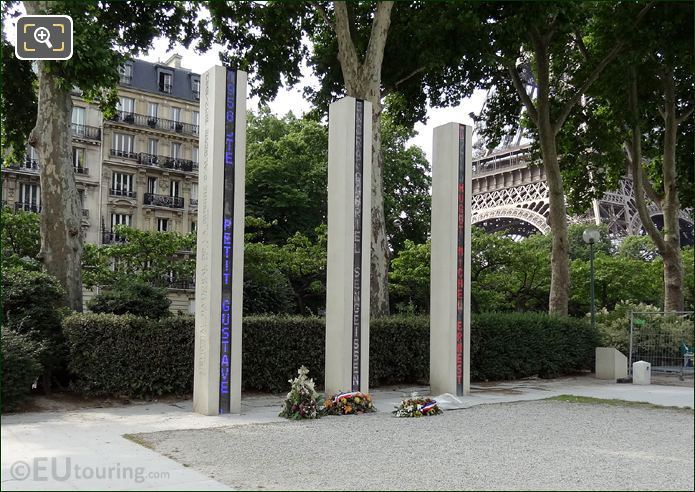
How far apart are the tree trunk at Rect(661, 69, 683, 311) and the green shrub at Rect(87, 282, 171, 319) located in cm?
1856

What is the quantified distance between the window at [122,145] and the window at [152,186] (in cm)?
237

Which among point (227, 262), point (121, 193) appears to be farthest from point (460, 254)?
point (121, 193)

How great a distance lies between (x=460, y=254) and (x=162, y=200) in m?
42.7

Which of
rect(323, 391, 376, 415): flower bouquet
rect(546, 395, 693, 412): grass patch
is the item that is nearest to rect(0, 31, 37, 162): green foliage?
rect(323, 391, 376, 415): flower bouquet

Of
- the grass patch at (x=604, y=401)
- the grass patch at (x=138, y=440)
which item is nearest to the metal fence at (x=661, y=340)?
the grass patch at (x=604, y=401)

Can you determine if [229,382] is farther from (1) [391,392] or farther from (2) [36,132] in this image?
(2) [36,132]

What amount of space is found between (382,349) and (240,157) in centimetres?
639

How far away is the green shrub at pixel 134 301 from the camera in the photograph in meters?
15.2

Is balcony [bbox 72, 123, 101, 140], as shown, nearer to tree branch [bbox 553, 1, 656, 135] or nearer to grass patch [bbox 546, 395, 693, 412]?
tree branch [bbox 553, 1, 656, 135]

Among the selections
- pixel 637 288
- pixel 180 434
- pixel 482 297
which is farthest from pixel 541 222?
pixel 180 434

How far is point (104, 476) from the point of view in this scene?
664 centimetres

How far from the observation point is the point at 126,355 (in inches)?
525

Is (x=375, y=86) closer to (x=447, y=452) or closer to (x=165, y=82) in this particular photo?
(x=447, y=452)

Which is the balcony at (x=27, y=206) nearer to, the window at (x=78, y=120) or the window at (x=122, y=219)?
the window at (x=122, y=219)
